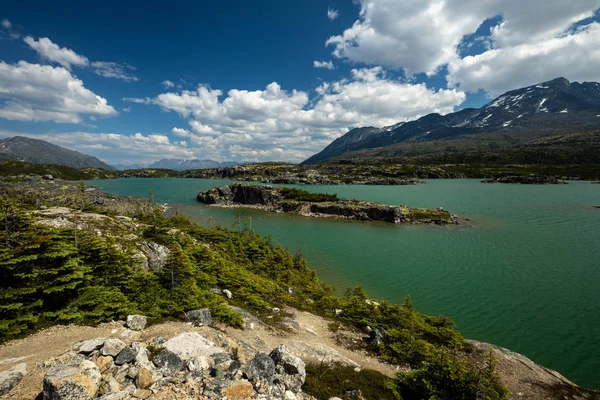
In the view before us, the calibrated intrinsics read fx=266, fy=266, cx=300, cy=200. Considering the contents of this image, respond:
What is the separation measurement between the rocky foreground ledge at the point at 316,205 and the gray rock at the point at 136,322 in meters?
74.0

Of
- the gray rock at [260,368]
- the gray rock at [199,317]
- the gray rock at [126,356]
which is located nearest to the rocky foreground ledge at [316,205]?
the gray rock at [199,317]

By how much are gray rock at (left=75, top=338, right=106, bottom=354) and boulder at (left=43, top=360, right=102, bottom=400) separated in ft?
4.83

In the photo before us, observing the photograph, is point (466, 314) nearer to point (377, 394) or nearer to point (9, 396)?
point (377, 394)

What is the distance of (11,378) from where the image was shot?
8805 millimetres

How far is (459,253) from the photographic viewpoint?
161 ft

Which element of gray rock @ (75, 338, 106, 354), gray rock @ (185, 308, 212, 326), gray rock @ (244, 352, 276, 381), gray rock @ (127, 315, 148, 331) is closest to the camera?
gray rock @ (75, 338, 106, 354)

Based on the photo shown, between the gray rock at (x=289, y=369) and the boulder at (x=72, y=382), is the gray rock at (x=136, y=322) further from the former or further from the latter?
the gray rock at (x=289, y=369)

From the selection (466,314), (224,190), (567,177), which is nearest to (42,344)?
(466,314)

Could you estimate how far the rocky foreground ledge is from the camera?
263ft

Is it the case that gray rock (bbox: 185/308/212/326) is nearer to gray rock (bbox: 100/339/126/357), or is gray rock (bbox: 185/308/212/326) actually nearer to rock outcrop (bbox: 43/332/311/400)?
rock outcrop (bbox: 43/332/311/400)

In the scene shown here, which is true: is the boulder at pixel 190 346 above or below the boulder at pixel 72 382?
below

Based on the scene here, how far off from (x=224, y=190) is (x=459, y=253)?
101424mm

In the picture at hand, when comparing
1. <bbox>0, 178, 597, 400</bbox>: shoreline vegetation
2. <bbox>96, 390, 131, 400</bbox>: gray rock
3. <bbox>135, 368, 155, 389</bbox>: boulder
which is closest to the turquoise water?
<bbox>0, 178, 597, 400</bbox>: shoreline vegetation

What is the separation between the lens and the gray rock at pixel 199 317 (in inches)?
618
